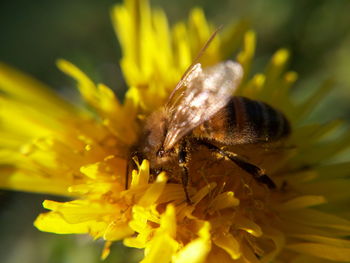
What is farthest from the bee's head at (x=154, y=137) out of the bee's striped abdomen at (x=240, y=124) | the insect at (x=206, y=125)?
the bee's striped abdomen at (x=240, y=124)

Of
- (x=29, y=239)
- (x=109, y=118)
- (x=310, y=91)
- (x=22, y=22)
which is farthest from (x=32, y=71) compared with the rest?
(x=310, y=91)

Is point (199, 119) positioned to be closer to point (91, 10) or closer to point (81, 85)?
point (81, 85)

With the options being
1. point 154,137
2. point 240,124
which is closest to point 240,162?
point 240,124

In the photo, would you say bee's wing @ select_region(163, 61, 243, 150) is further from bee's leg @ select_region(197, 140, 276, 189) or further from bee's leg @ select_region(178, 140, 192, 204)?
bee's leg @ select_region(197, 140, 276, 189)

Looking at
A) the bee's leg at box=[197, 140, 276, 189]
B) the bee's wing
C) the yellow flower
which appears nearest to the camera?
the bee's wing

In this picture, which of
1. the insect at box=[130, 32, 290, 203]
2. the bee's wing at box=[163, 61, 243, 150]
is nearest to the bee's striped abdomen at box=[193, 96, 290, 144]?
the insect at box=[130, 32, 290, 203]

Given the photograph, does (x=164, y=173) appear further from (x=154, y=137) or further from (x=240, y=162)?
(x=240, y=162)

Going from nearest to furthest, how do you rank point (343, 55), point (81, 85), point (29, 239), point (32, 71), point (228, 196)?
point (228, 196)
point (81, 85)
point (29, 239)
point (343, 55)
point (32, 71)
